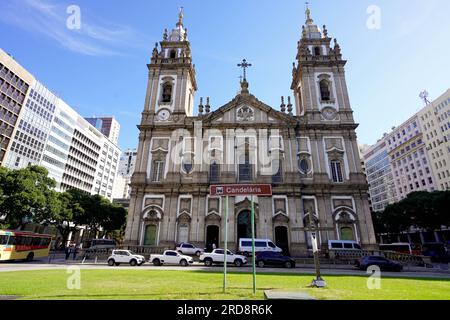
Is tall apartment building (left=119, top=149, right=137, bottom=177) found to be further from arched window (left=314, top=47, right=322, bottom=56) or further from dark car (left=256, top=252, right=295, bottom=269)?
dark car (left=256, top=252, right=295, bottom=269)

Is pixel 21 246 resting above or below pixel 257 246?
below

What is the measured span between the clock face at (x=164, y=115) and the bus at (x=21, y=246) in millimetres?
19023

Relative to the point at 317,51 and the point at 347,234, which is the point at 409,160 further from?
the point at 347,234

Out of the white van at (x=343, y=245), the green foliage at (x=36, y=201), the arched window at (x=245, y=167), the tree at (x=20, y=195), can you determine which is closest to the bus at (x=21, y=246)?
the tree at (x=20, y=195)

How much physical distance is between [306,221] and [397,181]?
5225cm

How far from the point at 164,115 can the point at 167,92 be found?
4.01 metres

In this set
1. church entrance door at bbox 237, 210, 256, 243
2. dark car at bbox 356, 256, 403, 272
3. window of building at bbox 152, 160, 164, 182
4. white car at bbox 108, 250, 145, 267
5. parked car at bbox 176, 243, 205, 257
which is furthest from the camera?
window of building at bbox 152, 160, 164, 182

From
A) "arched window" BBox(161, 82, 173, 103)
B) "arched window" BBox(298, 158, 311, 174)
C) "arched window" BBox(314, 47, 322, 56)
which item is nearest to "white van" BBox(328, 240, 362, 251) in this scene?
"arched window" BBox(298, 158, 311, 174)

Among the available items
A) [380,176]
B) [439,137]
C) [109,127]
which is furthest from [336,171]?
[109,127]

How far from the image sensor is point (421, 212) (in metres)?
39.3

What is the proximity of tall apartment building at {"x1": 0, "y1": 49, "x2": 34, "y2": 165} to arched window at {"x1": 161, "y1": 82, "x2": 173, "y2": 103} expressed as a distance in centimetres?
2908

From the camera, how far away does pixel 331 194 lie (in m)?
28.9

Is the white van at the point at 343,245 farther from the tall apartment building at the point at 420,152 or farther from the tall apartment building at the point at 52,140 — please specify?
the tall apartment building at the point at 420,152

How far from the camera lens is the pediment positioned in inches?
1276
